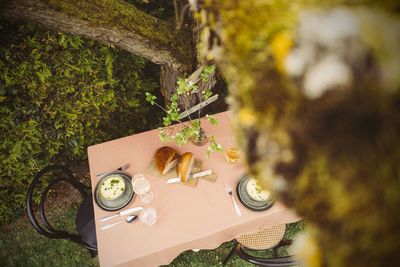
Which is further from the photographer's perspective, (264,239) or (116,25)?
(264,239)

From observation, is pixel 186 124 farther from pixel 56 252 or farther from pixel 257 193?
pixel 56 252

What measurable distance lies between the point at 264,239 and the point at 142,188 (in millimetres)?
1444

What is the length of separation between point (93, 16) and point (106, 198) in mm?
1494

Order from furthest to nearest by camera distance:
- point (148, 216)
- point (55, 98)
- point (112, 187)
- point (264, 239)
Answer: point (55, 98)
point (264, 239)
point (112, 187)
point (148, 216)

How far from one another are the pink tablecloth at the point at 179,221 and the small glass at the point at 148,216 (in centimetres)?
4

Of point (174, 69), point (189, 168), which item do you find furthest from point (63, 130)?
point (189, 168)

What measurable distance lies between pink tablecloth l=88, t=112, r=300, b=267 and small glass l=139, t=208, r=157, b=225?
4 centimetres

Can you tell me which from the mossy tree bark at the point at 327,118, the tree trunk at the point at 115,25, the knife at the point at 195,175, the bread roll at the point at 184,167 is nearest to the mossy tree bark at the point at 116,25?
the tree trunk at the point at 115,25

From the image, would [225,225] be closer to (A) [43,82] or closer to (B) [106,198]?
(B) [106,198]

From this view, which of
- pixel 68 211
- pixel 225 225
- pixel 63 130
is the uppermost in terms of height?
pixel 63 130

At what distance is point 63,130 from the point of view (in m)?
2.85

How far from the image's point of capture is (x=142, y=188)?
6.07 feet

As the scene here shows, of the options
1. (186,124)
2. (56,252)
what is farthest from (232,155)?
(56,252)

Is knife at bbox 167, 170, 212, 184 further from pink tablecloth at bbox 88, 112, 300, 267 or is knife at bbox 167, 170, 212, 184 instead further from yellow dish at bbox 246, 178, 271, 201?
yellow dish at bbox 246, 178, 271, 201
